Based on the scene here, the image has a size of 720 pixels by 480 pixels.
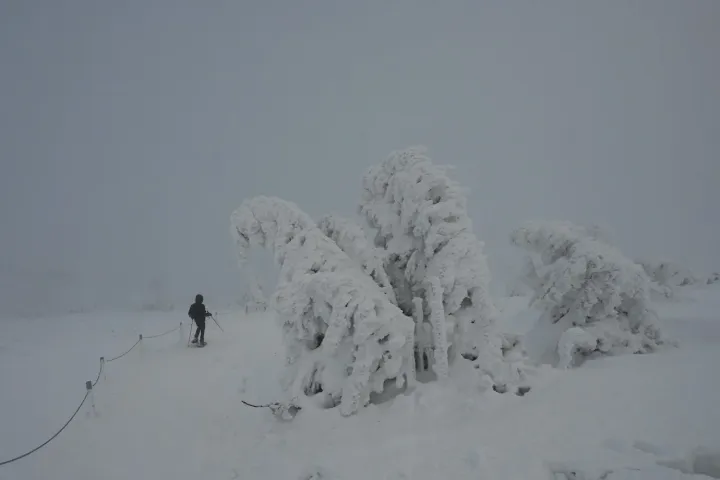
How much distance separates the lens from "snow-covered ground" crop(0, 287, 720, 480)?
5617 millimetres

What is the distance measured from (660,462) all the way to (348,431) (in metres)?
4.72

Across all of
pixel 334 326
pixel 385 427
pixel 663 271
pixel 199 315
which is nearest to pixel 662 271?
pixel 663 271

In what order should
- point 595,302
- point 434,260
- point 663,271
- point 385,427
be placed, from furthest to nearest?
point 663,271, point 595,302, point 434,260, point 385,427

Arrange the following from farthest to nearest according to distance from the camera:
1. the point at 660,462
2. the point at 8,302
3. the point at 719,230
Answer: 1. the point at 719,230
2. the point at 8,302
3. the point at 660,462

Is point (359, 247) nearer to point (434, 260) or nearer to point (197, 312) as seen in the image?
point (434, 260)

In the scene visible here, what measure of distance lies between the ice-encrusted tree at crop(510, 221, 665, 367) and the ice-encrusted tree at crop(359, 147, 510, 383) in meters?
2.69

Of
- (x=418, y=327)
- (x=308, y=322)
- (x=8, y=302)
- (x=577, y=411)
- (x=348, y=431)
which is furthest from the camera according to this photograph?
(x=8, y=302)

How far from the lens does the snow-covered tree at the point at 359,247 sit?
974 centimetres

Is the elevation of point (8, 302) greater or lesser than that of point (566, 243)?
lesser

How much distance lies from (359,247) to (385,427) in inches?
161

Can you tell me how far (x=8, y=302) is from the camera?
203 feet

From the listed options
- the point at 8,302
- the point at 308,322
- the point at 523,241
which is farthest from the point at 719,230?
the point at 8,302

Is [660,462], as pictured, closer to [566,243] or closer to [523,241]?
[566,243]

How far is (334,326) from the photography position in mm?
7953
